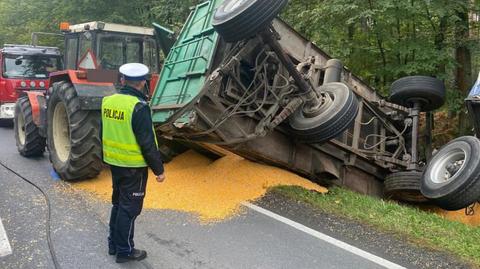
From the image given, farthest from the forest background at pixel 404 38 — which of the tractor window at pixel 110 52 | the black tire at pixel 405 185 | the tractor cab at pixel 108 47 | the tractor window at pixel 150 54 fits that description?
the tractor window at pixel 110 52

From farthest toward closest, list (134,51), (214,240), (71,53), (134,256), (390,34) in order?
1. (390,34)
2. (71,53)
3. (134,51)
4. (214,240)
5. (134,256)

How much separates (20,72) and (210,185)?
32.4ft

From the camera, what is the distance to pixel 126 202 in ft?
13.3

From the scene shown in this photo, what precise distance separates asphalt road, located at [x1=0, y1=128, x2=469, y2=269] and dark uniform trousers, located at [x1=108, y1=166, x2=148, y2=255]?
0.64 feet

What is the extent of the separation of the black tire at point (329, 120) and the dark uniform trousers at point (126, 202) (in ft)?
8.53

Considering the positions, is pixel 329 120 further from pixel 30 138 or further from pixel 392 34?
pixel 30 138

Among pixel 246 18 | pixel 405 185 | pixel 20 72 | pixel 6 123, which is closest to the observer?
pixel 246 18

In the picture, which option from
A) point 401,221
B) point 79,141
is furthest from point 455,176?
point 79,141

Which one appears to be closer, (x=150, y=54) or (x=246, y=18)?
(x=246, y=18)

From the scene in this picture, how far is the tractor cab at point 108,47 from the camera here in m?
8.34

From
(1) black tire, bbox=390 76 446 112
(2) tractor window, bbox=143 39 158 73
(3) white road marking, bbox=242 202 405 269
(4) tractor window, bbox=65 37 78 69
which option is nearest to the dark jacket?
(3) white road marking, bbox=242 202 405 269

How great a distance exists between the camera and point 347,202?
19.8 ft

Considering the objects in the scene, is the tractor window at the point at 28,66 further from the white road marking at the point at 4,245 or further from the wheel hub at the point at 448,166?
the wheel hub at the point at 448,166

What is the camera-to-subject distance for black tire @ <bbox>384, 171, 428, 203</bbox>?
7.14m
